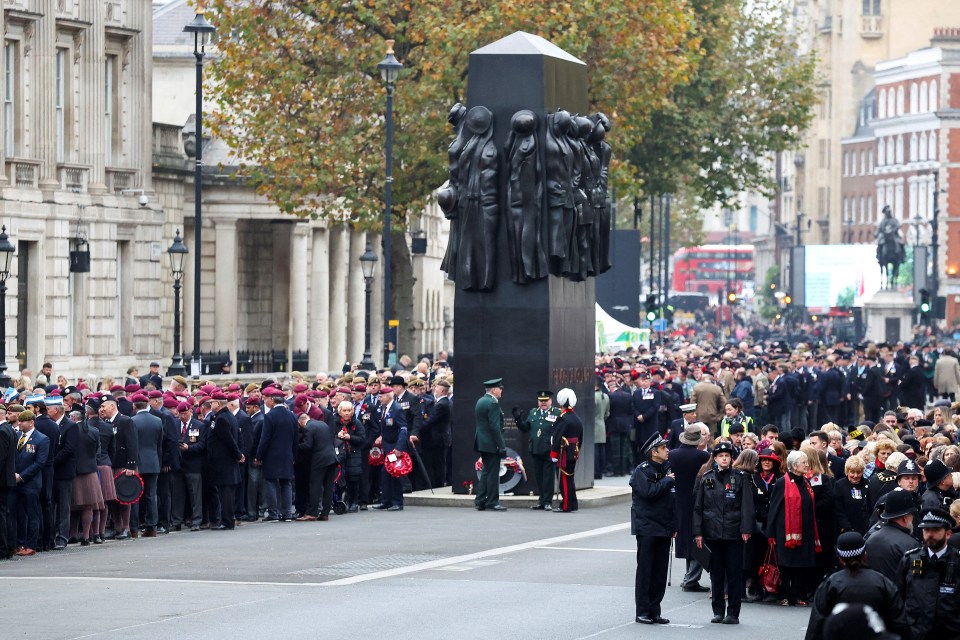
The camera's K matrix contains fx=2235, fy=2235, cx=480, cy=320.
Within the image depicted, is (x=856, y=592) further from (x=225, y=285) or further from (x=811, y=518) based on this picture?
(x=225, y=285)

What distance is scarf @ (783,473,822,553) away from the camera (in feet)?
67.2

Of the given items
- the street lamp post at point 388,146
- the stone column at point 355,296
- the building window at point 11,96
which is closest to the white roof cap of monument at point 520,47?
the street lamp post at point 388,146

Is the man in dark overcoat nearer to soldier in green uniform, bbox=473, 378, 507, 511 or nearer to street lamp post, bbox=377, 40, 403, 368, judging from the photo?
soldier in green uniform, bbox=473, 378, 507, 511

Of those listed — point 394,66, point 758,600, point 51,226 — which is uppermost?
point 394,66

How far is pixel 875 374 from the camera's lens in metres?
46.9

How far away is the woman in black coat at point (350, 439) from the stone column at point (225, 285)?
29.3 metres

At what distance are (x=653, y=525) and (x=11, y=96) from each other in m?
28.8

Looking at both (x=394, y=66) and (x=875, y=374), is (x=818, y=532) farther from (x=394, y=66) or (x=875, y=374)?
(x=875, y=374)

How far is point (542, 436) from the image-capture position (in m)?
29.8

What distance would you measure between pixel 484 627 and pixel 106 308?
32.4 m

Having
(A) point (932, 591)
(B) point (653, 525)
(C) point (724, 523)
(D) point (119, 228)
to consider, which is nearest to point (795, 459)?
(C) point (724, 523)

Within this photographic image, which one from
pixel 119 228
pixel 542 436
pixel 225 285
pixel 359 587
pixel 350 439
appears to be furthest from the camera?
pixel 225 285

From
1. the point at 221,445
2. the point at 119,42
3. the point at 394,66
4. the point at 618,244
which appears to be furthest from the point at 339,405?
the point at 618,244

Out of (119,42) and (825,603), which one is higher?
(119,42)
